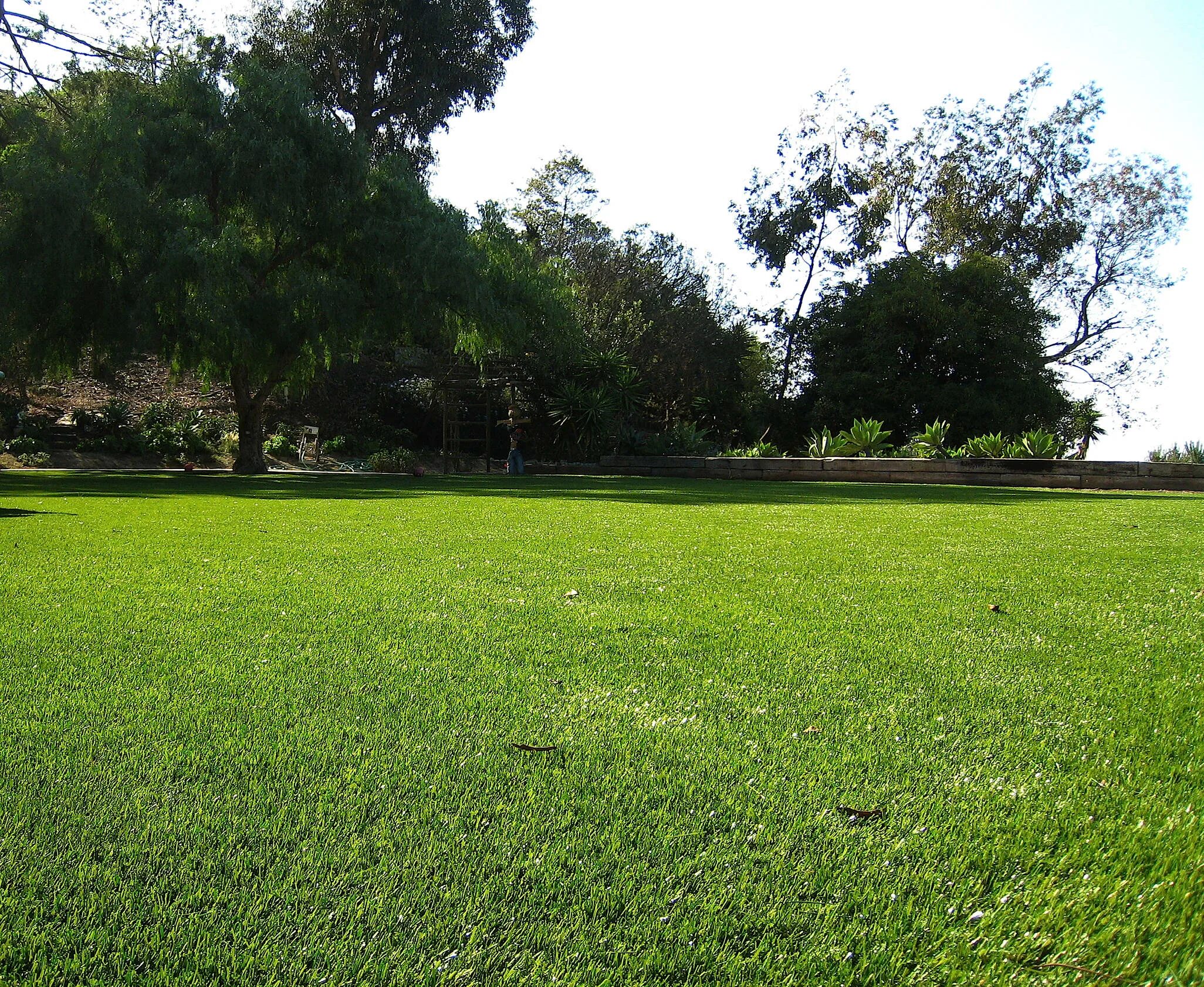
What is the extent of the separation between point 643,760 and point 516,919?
674mm

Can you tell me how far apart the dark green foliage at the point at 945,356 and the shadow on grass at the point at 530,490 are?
8.85m

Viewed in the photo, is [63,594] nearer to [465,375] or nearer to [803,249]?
[465,375]

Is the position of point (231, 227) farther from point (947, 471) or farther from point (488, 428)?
point (947, 471)

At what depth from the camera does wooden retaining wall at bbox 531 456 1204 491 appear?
15688mm

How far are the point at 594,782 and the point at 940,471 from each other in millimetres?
16992

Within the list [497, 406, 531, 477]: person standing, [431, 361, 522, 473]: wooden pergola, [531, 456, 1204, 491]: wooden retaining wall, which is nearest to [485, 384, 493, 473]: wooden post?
[431, 361, 522, 473]: wooden pergola

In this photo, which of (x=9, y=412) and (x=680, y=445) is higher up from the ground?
(x=9, y=412)

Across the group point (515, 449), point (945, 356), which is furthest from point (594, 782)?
point (945, 356)

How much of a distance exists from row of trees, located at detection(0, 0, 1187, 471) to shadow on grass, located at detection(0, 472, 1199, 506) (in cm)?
222

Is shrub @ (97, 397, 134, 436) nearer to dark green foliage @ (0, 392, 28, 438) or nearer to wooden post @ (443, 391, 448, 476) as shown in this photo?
dark green foliage @ (0, 392, 28, 438)

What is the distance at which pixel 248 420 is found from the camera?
17750mm

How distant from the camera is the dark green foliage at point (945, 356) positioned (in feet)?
81.9

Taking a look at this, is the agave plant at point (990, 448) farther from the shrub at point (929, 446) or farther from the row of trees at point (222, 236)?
the row of trees at point (222, 236)

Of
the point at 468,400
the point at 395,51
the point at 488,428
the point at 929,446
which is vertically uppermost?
the point at 395,51
